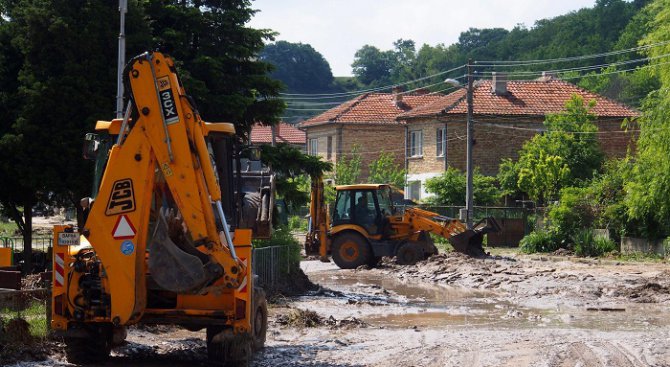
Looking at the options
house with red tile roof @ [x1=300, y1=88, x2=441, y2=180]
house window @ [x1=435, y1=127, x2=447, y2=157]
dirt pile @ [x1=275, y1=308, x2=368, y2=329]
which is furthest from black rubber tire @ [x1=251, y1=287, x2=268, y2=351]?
house with red tile roof @ [x1=300, y1=88, x2=441, y2=180]

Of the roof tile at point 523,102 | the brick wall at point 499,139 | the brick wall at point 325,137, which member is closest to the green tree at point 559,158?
the brick wall at point 499,139

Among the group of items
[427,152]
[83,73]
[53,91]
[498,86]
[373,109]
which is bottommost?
[53,91]

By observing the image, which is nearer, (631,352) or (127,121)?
(127,121)

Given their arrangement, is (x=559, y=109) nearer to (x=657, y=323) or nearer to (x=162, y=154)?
(x=657, y=323)

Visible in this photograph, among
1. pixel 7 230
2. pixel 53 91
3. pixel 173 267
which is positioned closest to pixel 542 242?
pixel 53 91

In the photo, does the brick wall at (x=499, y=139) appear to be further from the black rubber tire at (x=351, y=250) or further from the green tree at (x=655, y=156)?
the black rubber tire at (x=351, y=250)

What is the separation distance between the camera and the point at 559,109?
5550cm

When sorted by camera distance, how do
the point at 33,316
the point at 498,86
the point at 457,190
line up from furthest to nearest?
the point at 498,86 → the point at 457,190 → the point at 33,316

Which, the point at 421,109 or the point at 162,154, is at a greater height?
the point at 421,109

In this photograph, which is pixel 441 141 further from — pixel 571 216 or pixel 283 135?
pixel 283 135

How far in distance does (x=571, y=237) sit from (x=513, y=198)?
40.8ft

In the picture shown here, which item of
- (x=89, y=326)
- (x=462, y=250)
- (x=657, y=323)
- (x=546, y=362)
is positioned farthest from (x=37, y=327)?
(x=462, y=250)

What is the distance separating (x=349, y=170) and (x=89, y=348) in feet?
161

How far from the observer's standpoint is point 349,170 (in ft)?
201
